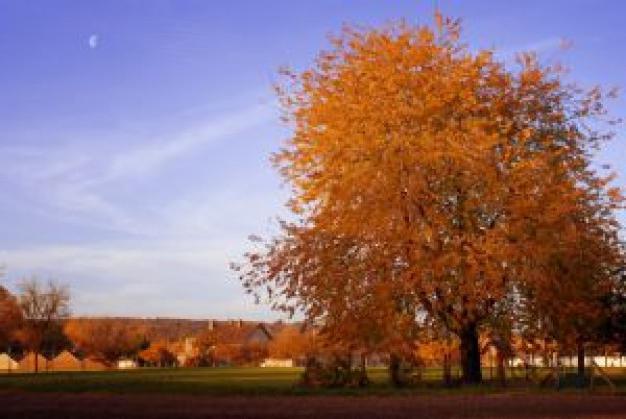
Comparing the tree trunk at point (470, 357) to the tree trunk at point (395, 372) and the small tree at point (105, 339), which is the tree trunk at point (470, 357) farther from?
the small tree at point (105, 339)

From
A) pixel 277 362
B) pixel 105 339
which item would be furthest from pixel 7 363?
pixel 277 362

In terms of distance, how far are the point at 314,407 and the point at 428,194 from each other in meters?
15.9

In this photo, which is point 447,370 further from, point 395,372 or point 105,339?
point 105,339

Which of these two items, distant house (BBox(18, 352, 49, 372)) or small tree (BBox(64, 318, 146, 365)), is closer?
distant house (BBox(18, 352, 49, 372))

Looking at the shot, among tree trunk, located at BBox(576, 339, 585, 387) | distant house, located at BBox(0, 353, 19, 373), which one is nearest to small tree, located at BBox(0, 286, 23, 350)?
distant house, located at BBox(0, 353, 19, 373)

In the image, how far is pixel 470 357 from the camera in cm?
4259

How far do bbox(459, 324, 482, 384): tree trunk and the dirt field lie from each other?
8.80 meters

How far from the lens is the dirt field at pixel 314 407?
22234mm

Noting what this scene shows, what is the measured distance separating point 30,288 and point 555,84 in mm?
88499

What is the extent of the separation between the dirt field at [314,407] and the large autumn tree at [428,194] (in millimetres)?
7012

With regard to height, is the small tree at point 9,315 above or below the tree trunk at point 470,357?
above

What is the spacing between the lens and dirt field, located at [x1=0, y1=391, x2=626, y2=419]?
22.2m

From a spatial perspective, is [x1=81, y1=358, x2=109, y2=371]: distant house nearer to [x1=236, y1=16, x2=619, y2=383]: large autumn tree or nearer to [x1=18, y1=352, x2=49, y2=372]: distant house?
[x1=18, y1=352, x2=49, y2=372]: distant house

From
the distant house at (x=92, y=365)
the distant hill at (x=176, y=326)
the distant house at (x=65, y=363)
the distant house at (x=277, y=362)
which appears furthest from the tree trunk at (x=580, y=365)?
the distant hill at (x=176, y=326)
